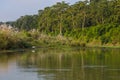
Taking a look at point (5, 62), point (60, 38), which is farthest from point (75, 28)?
point (5, 62)

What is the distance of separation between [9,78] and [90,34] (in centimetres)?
5692

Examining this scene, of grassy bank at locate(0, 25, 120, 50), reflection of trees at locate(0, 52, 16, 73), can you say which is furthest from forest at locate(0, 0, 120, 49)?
reflection of trees at locate(0, 52, 16, 73)

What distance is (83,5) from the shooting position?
9250 centimetres

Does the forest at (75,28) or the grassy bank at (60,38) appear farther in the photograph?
the forest at (75,28)

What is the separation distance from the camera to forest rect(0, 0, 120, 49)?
62469mm

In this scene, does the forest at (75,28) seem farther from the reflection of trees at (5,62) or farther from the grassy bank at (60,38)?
the reflection of trees at (5,62)

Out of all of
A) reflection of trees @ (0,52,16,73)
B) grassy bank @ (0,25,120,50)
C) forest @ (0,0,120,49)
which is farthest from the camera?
forest @ (0,0,120,49)

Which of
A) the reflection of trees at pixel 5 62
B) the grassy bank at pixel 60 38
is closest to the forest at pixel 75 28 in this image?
the grassy bank at pixel 60 38

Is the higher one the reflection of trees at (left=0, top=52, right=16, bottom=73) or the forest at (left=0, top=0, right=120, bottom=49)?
the forest at (left=0, top=0, right=120, bottom=49)

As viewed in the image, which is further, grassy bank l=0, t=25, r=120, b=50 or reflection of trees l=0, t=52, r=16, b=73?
grassy bank l=0, t=25, r=120, b=50

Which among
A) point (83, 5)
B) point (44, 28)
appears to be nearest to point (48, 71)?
point (83, 5)

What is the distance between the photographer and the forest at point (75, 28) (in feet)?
205

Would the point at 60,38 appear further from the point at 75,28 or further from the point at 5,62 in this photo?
the point at 5,62

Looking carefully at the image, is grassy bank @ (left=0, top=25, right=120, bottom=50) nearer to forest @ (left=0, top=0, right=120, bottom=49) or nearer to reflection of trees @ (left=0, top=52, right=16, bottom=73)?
forest @ (left=0, top=0, right=120, bottom=49)
